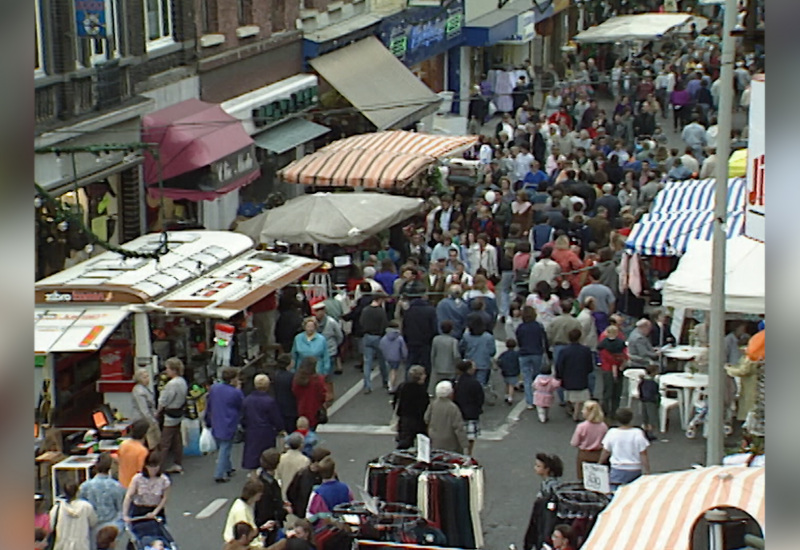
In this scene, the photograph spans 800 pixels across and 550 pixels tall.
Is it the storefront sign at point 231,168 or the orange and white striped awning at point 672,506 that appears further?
the storefront sign at point 231,168

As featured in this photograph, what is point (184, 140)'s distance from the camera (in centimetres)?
2262

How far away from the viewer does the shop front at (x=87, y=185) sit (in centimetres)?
1852

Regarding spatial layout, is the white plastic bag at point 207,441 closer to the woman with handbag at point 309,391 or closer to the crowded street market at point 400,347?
the crowded street market at point 400,347

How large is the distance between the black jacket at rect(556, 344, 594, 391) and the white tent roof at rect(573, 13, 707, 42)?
98.4ft

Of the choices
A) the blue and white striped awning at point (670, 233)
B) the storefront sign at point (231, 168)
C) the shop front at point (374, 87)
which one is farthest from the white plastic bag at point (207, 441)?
the shop front at point (374, 87)

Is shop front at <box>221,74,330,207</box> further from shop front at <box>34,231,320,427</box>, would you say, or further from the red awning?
shop front at <box>34,231,320,427</box>

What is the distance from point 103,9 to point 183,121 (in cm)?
→ 344

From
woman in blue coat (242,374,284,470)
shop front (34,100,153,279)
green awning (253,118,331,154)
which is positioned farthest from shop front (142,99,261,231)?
woman in blue coat (242,374,284,470)

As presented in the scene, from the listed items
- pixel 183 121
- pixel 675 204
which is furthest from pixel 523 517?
pixel 183 121

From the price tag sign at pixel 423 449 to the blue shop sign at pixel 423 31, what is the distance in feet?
81.0
